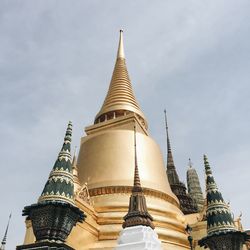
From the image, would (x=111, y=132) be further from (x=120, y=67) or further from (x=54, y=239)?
(x=54, y=239)

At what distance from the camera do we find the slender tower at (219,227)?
10.0 m

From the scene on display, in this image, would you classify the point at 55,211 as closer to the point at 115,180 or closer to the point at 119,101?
the point at 115,180

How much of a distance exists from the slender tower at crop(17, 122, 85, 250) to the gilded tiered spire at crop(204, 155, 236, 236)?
160 inches

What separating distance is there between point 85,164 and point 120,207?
388 cm

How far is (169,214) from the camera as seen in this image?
648 inches

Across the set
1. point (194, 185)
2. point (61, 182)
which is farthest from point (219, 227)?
point (194, 185)

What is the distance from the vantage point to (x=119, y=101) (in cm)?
2252

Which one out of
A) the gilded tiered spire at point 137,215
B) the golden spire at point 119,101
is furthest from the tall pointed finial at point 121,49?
the gilded tiered spire at point 137,215

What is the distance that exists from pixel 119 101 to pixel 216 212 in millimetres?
12808

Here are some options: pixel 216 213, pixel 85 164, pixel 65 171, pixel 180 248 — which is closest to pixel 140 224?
pixel 216 213

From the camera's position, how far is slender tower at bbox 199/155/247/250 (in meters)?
10.0

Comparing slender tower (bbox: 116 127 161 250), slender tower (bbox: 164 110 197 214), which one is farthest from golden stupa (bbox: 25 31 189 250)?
slender tower (bbox: 164 110 197 214)

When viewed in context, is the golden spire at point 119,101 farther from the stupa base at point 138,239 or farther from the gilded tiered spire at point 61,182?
the gilded tiered spire at point 61,182

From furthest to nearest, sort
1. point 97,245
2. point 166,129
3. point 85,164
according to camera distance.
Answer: point 166,129 → point 85,164 → point 97,245
